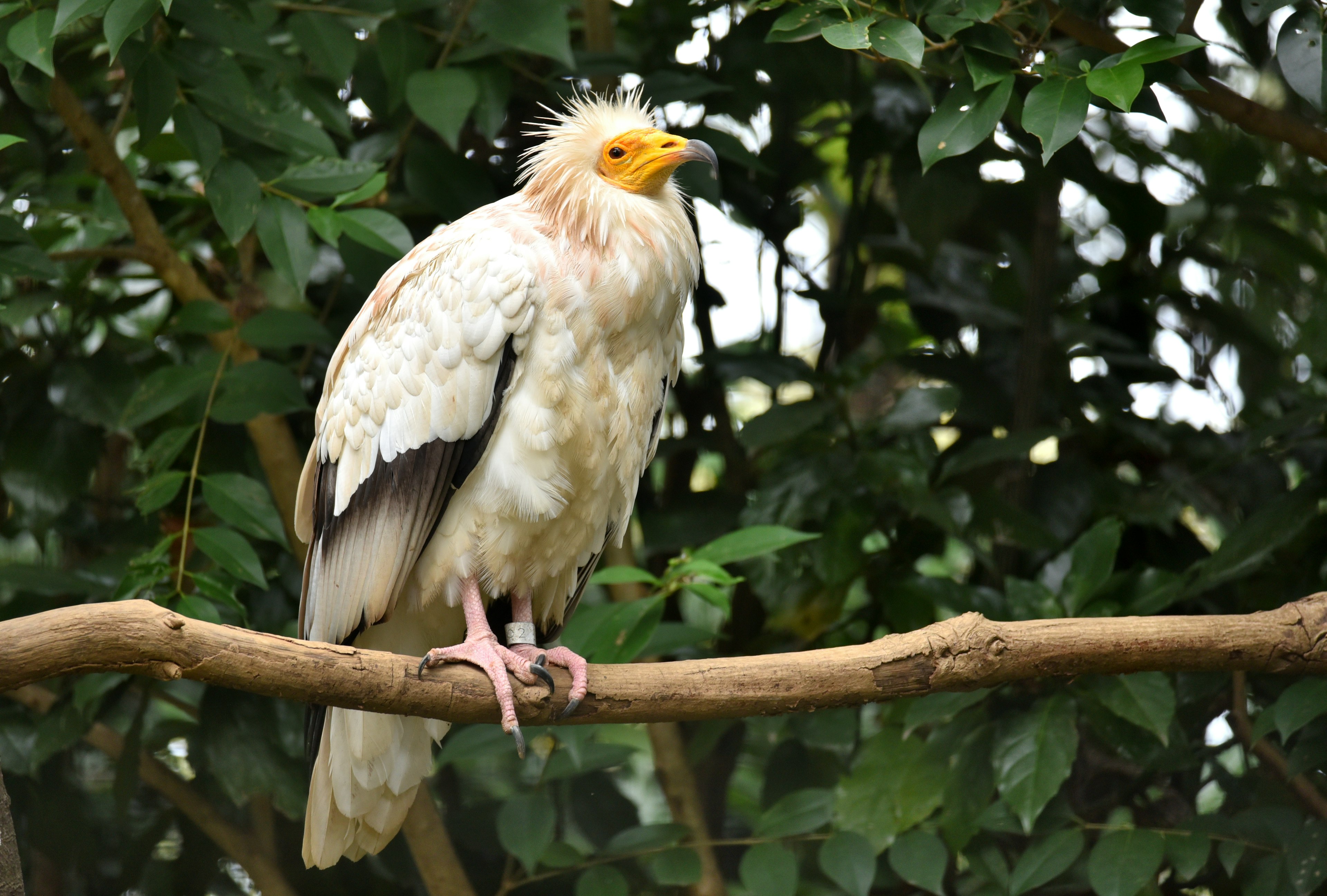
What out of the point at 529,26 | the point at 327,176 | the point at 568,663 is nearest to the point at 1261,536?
the point at 568,663

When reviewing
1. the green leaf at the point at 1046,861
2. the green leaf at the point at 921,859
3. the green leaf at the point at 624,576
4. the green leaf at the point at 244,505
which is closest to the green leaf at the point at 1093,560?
the green leaf at the point at 1046,861

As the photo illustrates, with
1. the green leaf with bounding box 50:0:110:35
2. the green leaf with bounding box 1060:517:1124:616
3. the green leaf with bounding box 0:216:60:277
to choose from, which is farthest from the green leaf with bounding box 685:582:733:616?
the green leaf with bounding box 50:0:110:35

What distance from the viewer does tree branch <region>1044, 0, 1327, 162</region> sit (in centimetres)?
235

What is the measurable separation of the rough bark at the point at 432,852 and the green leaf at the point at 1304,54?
226cm

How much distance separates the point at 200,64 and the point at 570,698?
167 centimetres

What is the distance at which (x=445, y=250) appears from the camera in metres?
2.35

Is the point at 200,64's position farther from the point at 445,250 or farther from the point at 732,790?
the point at 732,790

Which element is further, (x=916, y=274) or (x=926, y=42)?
(x=916, y=274)

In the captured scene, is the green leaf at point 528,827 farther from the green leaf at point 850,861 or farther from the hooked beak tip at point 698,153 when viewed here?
the hooked beak tip at point 698,153

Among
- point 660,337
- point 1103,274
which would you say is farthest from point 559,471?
point 1103,274

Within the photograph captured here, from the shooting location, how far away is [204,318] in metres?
2.77

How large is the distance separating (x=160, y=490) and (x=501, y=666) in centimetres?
108

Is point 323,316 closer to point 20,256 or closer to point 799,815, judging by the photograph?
point 20,256

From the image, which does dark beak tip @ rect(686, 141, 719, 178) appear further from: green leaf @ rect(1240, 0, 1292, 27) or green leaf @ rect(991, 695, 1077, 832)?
green leaf @ rect(991, 695, 1077, 832)
